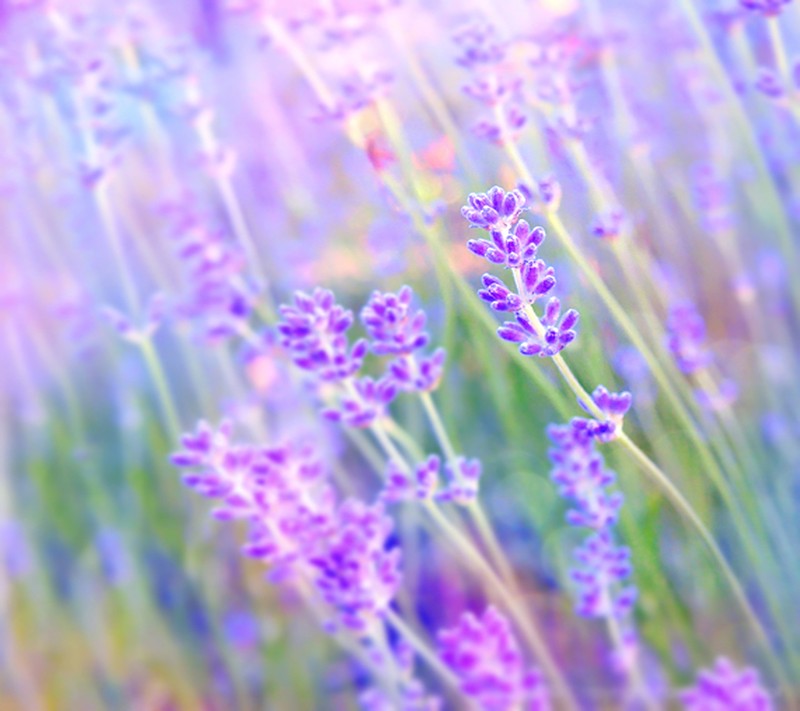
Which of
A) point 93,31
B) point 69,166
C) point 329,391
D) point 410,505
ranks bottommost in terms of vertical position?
point 410,505

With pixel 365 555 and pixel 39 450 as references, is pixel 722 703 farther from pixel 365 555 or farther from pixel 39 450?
pixel 39 450

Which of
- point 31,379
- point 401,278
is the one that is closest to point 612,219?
point 401,278

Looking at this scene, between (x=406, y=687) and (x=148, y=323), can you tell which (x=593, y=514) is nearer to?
(x=406, y=687)

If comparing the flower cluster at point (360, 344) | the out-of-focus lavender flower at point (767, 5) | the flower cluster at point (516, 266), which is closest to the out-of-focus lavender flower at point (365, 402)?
the flower cluster at point (360, 344)

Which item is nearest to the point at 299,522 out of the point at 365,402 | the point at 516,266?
the point at 365,402

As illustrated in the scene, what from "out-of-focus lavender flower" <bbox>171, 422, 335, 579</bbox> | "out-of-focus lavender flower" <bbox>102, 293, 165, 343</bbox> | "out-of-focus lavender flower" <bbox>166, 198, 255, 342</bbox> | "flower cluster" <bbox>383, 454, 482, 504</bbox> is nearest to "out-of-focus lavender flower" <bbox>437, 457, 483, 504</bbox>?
"flower cluster" <bbox>383, 454, 482, 504</bbox>

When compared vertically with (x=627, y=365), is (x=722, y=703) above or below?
below

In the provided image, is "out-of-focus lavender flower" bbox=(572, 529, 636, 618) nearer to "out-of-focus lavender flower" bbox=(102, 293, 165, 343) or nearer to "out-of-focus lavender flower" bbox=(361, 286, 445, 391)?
"out-of-focus lavender flower" bbox=(361, 286, 445, 391)
